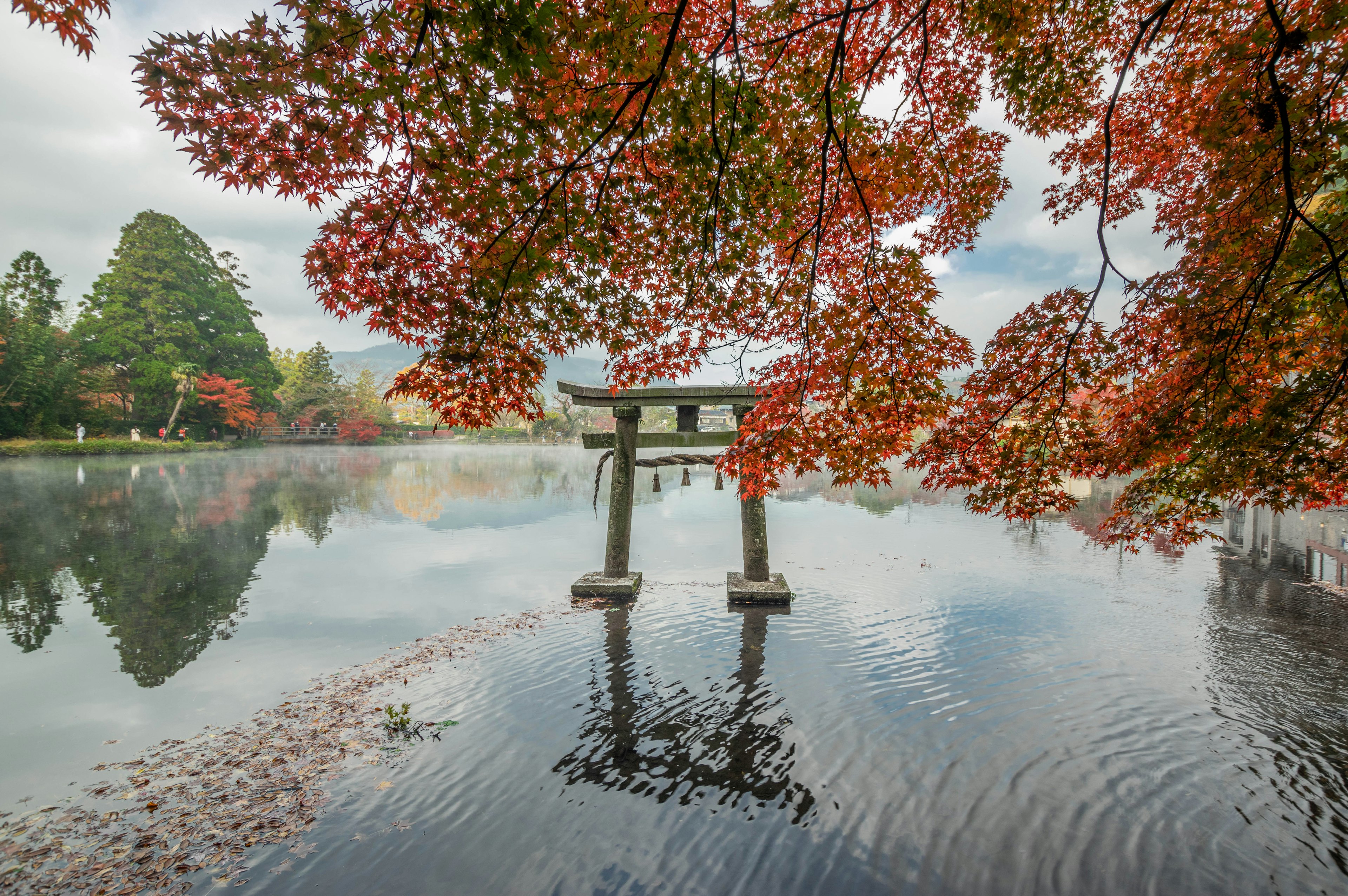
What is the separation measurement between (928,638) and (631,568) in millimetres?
6454

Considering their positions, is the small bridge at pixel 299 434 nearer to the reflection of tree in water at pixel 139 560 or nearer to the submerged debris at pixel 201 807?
the reflection of tree in water at pixel 139 560

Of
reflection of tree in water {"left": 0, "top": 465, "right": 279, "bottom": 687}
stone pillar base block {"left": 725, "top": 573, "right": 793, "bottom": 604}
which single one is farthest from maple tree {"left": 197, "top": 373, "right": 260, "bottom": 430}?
stone pillar base block {"left": 725, "top": 573, "right": 793, "bottom": 604}

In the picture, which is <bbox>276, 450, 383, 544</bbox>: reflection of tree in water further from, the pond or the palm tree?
the palm tree

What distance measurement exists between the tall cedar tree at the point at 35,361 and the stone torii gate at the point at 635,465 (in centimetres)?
4131

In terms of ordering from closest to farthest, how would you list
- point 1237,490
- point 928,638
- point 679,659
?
1. point 1237,490
2. point 679,659
3. point 928,638

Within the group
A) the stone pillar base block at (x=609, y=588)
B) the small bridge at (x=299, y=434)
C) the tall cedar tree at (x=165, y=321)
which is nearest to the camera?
the stone pillar base block at (x=609, y=588)

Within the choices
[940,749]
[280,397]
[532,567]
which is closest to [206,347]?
[280,397]

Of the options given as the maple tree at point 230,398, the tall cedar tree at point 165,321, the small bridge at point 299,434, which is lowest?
the small bridge at point 299,434

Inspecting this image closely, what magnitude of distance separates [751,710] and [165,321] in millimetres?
53586

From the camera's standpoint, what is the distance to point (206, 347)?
41094 mm

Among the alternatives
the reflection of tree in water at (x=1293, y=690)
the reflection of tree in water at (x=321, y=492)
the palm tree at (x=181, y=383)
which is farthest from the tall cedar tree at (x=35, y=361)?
the reflection of tree in water at (x=1293, y=690)

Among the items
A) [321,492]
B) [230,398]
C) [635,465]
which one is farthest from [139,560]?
[230,398]

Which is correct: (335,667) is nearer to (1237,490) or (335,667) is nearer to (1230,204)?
(1237,490)

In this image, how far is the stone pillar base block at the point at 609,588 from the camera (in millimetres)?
9258
